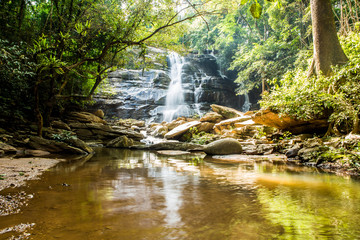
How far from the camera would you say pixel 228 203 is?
7.53 feet

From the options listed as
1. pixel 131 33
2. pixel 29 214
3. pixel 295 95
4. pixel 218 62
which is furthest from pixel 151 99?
pixel 29 214

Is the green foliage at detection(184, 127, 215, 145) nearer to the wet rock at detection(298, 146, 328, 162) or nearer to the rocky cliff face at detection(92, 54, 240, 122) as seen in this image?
the wet rock at detection(298, 146, 328, 162)

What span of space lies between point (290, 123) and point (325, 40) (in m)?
3.30

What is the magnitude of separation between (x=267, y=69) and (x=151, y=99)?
11.0 metres

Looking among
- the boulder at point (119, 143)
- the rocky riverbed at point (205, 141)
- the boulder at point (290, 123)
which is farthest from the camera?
the boulder at point (119, 143)

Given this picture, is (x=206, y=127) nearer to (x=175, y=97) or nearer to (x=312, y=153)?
(x=312, y=153)

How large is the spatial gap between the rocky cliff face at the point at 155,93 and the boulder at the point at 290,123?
11.6 metres

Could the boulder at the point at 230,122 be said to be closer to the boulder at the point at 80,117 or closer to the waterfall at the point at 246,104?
the boulder at the point at 80,117

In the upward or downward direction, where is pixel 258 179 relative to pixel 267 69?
downward

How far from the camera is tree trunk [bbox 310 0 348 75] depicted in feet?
24.3

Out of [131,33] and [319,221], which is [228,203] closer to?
[319,221]

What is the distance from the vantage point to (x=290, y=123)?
8.09 m

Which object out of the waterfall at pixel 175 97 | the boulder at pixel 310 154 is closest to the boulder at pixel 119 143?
the boulder at pixel 310 154

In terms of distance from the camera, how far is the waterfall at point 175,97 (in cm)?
1978
